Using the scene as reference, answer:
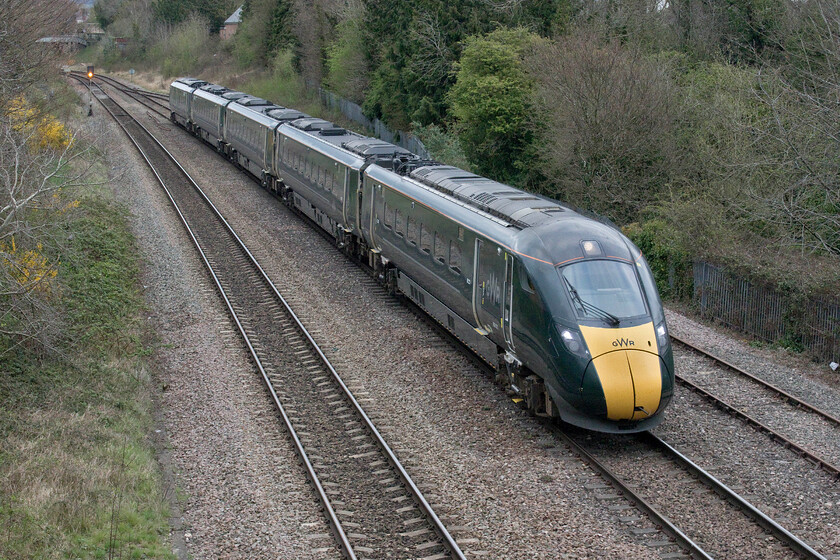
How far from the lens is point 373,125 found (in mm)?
45094

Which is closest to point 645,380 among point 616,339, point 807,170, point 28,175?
point 616,339

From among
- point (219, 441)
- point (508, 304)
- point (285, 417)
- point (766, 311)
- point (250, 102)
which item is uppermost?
point (250, 102)

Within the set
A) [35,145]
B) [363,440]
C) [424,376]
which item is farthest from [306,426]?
[35,145]

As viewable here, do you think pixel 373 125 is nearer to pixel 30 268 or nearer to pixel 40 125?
pixel 40 125

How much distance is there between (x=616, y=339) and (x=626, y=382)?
56 centimetres

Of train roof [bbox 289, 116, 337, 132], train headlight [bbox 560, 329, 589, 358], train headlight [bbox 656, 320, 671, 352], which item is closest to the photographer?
train headlight [bbox 560, 329, 589, 358]

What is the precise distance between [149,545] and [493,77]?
23799mm

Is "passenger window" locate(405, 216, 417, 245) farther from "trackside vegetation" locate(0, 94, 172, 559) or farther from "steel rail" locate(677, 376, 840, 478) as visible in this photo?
"steel rail" locate(677, 376, 840, 478)

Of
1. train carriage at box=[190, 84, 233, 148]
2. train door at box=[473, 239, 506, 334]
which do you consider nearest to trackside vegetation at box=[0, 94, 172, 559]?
train door at box=[473, 239, 506, 334]

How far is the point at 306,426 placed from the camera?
487 inches

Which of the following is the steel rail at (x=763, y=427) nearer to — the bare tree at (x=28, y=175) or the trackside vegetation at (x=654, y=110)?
the trackside vegetation at (x=654, y=110)

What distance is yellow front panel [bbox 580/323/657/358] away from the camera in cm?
1067

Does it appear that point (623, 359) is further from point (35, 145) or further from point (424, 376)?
point (35, 145)

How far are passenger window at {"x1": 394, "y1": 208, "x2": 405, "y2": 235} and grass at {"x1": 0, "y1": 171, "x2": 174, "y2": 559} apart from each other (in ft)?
17.7
